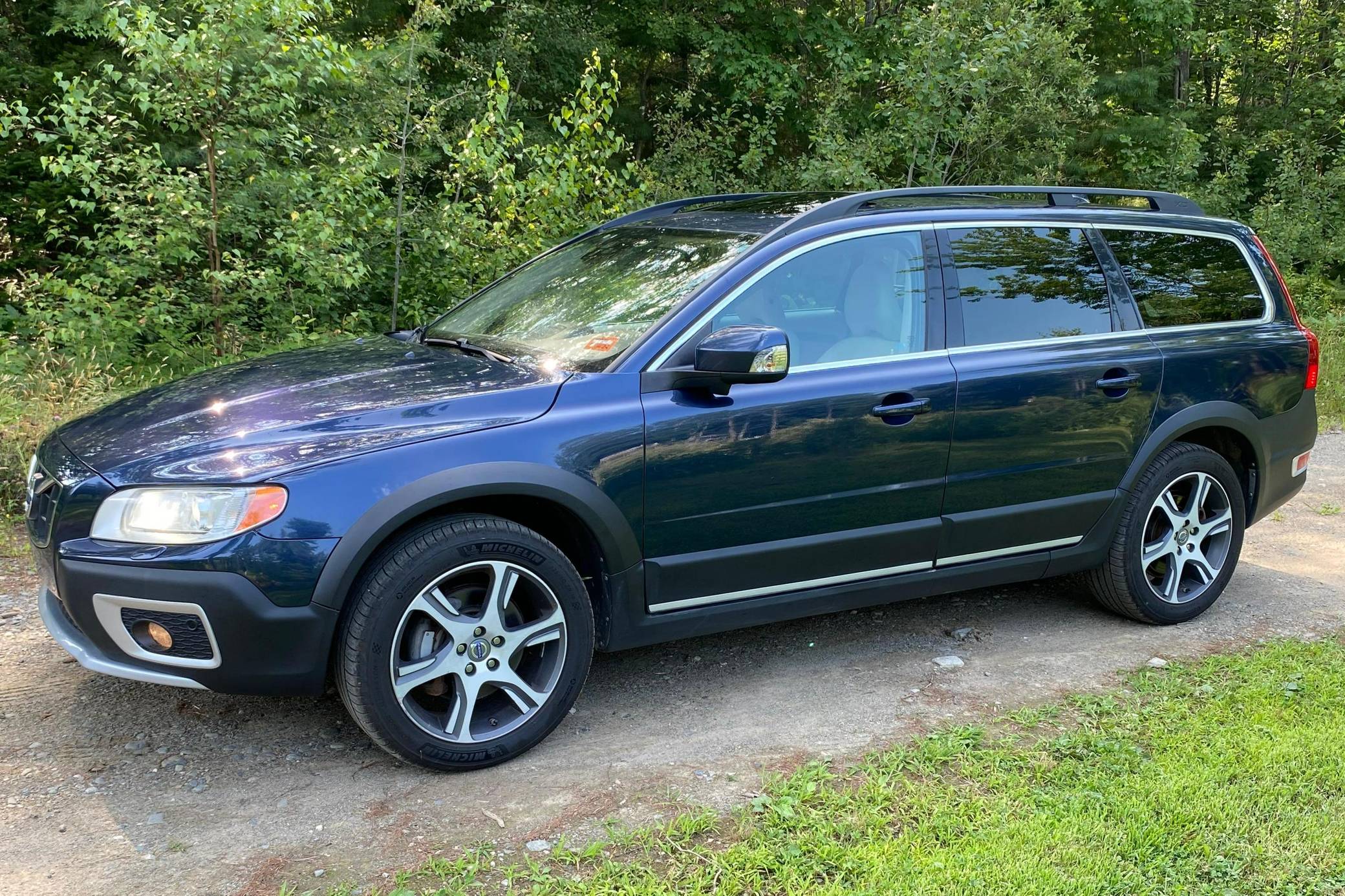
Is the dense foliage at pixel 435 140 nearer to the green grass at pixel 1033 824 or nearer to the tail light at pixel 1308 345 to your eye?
the tail light at pixel 1308 345

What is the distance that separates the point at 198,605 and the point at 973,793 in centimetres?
230

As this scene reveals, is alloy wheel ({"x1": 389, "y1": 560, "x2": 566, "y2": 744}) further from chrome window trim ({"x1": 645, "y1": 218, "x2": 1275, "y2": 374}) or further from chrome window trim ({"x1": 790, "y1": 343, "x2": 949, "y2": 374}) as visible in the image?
chrome window trim ({"x1": 790, "y1": 343, "x2": 949, "y2": 374})

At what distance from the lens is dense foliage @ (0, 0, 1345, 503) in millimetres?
6832

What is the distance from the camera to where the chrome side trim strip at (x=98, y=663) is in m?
3.10

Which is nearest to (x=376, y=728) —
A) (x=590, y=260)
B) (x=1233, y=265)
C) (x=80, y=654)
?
(x=80, y=654)

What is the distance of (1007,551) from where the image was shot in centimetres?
434

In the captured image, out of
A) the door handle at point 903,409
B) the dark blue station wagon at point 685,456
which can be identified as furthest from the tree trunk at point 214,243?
the door handle at point 903,409

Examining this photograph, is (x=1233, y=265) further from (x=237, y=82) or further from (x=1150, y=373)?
(x=237, y=82)

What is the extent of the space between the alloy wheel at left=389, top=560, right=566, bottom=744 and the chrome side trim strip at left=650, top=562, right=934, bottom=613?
42cm

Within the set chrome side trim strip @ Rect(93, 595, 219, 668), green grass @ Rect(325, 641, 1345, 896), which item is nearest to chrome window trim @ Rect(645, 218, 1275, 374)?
green grass @ Rect(325, 641, 1345, 896)

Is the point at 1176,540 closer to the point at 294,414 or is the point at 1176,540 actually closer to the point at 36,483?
the point at 294,414

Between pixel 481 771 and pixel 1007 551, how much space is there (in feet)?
7.27

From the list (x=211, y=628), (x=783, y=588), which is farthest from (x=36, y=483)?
(x=783, y=588)

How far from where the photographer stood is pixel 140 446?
3.25 metres
